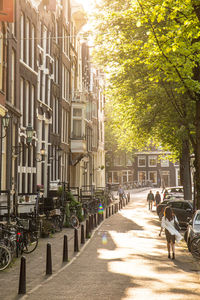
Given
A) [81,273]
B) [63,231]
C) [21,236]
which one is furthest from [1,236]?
[63,231]

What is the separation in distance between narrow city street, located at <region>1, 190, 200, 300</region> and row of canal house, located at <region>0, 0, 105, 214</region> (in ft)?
13.3

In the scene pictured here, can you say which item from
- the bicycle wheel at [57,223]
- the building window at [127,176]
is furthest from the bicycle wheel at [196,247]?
the building window at [127,176]

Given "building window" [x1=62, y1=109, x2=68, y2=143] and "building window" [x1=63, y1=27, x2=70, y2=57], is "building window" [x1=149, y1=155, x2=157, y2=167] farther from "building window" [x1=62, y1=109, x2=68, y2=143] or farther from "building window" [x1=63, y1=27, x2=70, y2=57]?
"building window" [x1=63, y1=27, x2=70, y2=57]

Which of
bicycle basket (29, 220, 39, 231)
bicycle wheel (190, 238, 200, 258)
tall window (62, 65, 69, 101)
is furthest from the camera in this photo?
tall window (62, 65, 69, 101)

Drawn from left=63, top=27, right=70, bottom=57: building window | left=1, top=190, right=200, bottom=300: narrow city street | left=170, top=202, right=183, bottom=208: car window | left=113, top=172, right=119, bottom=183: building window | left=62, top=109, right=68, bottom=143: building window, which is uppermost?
left=63, top=27, right=70, bottom=57: building window

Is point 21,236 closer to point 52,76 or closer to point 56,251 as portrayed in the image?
point 56,251

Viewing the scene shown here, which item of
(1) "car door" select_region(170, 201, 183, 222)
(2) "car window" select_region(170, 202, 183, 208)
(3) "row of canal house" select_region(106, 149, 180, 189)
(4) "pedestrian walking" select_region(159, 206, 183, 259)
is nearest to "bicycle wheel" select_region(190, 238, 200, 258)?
(4) "pedestrian walking" select_region(159, 206, 183, 259)

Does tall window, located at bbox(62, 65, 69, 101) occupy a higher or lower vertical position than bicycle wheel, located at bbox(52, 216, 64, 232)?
higher

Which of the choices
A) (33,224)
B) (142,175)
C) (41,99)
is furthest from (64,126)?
(142,175)

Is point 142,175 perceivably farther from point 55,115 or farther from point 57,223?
point 57,223

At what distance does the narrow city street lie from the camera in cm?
977

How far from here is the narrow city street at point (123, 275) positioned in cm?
977

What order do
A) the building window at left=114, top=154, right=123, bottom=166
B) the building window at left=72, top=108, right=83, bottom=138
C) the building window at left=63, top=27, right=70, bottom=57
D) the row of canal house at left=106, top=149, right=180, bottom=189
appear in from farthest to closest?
the building window at left=114, top=154, right=123, bottom=166, the row of canal house at left=106, top=149, right=180, bottom=189, the building window at left=72, top=108, right=83, bottom=138, the building window at left=63, top=27, right=70, bottom=57

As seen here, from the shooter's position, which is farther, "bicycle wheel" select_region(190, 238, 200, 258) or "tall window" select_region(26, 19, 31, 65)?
"tall window" select_region(26, 19, 31, 65)
